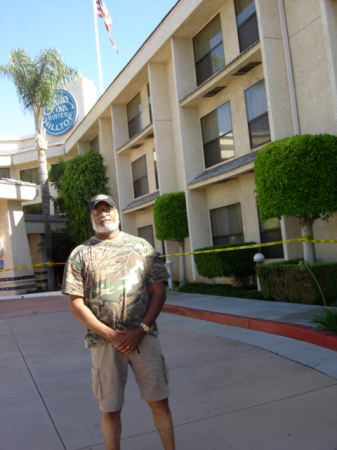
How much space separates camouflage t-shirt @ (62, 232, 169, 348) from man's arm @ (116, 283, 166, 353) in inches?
1.8

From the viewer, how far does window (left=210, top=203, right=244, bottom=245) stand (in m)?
15.9

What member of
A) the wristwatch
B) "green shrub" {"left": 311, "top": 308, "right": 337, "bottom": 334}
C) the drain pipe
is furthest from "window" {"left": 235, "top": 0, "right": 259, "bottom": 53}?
the wristwatch

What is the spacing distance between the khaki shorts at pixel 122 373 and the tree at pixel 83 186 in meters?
21.1

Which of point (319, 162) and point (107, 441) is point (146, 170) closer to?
point (319, 162)

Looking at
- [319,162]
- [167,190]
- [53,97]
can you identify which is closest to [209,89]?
[167,190]

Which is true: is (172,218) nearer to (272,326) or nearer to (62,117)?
(272,326)

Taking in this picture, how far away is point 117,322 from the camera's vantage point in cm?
337

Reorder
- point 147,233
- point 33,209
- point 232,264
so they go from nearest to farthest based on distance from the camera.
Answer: point 232,264, point 147,233, point 33,209

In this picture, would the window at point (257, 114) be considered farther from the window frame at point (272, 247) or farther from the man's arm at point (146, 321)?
the man's arm at point (146, 321)

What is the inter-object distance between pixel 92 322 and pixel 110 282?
29 centimetres

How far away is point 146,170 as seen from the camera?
22344 mm

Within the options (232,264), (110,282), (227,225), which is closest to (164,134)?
(227,225)

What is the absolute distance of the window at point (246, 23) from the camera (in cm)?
1425

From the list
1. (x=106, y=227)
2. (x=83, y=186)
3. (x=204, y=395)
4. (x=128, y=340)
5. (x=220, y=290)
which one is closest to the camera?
(x=128, y=340)
